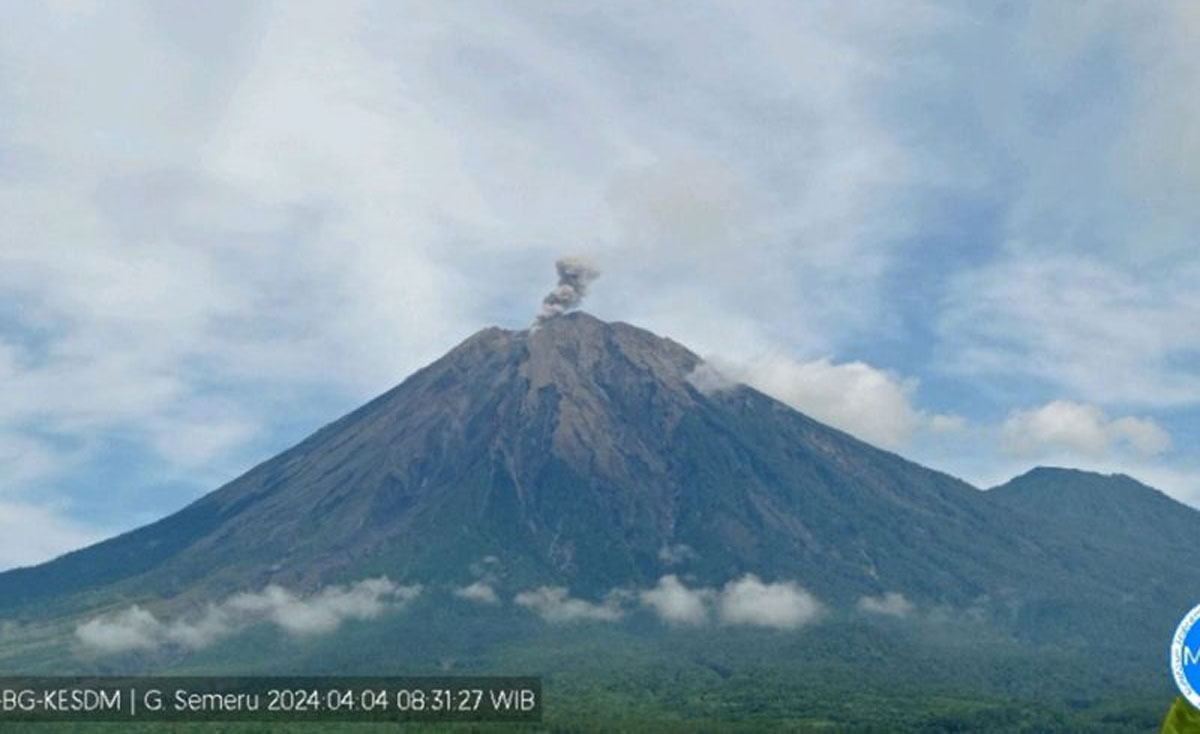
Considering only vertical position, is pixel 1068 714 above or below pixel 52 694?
below

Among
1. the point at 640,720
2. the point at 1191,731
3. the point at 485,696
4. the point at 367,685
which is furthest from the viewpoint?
the point at 367,685

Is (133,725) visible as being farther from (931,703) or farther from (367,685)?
(931,703)

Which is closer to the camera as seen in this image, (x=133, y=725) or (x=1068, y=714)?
(x=133, y=725)

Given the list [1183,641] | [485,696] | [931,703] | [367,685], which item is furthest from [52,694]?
[1183,641]

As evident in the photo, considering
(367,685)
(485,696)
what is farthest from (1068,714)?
(367,685)

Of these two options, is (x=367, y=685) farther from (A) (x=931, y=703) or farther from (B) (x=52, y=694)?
(A) (x=931, y=703)

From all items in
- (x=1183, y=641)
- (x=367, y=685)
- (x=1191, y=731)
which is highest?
(x=367, y=685)

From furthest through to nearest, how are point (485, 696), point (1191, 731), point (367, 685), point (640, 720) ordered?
point (367, 685)
point (485, 696)
point (640, 720)
point (1191, 731)
